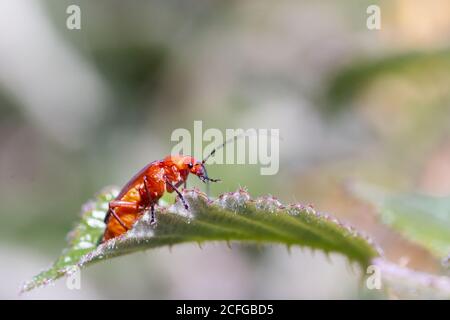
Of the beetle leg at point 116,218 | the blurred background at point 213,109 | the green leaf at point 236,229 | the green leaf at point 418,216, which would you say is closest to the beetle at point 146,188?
the beetle leg at point 116,218

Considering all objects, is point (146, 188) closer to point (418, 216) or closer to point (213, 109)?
point (418, 216)

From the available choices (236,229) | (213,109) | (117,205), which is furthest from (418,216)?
(213,109)

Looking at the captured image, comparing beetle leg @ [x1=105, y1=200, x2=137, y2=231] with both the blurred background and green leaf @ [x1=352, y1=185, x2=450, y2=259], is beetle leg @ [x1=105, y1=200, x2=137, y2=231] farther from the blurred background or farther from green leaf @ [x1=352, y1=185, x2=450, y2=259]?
the blurred background

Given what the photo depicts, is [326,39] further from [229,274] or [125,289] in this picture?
[125,289]

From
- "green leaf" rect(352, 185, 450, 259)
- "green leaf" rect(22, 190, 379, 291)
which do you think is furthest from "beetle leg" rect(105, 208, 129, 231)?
"green leaf" rect(352, 185, 450, 259)

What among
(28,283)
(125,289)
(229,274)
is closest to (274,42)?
(229,274)
